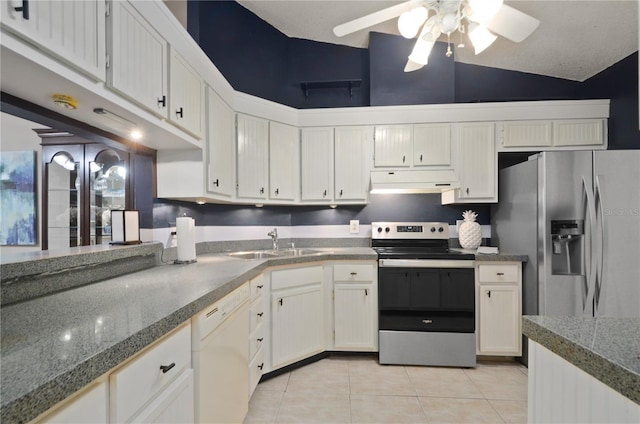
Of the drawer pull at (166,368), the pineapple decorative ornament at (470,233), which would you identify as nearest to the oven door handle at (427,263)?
the pineapple decorative ornament at (470,233)

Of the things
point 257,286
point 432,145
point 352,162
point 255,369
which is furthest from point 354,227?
point 255,369

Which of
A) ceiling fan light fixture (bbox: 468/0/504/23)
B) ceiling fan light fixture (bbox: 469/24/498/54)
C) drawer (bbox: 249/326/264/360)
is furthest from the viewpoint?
drawer (bbox: 249/326/264/360)

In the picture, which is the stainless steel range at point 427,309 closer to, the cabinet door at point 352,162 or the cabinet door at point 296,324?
the cabinet door at point 296,324

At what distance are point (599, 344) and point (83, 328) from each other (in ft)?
4.08

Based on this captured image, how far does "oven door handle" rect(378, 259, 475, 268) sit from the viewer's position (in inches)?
97.1

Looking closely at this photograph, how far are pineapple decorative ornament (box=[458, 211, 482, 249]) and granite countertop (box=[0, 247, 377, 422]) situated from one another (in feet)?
7.54

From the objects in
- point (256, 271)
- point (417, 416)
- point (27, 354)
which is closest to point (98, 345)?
point (27, 354)

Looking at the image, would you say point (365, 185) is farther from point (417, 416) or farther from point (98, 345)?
point (98, 345)

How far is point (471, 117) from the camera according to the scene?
281cm

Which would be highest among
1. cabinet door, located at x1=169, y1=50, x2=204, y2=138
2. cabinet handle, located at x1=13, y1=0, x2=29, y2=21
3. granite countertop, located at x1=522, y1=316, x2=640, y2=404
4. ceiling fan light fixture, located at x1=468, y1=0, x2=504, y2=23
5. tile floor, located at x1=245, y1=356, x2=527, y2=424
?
ceiling fan light fixture, located at x1=468, y1=0, x2=504, y2=23

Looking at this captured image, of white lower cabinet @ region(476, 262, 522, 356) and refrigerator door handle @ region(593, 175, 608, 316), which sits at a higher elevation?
refrigerator door handle @ region(593, 175, 608, 316)

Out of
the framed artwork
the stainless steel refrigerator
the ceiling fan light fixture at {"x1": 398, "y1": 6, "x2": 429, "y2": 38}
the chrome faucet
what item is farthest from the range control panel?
the framed artwork

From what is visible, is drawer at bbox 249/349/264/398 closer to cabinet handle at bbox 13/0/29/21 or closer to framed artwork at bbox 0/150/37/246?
framed artwork at bbox 0/150/37/246

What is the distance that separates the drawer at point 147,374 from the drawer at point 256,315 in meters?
A: 0.82
